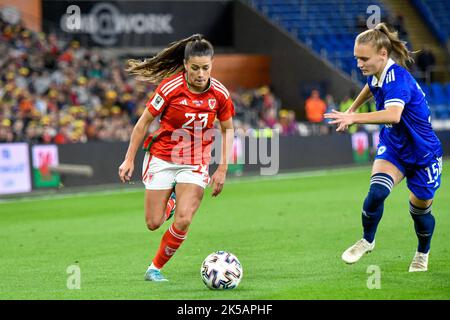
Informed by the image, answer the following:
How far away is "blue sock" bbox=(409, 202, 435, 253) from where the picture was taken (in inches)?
373

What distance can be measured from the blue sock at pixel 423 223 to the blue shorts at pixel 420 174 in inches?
9.2

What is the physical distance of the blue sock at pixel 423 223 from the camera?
9.48 m

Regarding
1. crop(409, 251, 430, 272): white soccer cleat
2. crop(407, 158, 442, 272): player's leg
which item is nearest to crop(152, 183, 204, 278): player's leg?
crop(407, 158, 442, 272): player's leg

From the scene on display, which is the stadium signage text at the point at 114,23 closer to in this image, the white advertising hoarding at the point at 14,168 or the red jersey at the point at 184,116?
the white advertising hoarding at the point at 14,168

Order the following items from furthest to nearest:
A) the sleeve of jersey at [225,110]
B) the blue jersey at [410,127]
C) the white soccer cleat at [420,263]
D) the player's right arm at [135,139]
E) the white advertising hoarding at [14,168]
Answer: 1. the white advertising hoarding at [14,168]
2. the white soccer cleat at [420,263]
3. the sleeve of jersey at [225,110]
4. the player's right arm at [135,139]
5. the blue jersey at [410,127]

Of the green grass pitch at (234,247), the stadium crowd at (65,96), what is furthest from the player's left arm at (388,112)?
the stadium crowd at (65,96)

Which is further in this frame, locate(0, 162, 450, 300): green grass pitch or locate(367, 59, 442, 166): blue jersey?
locate(367, 59, 442, 166): blue jersey

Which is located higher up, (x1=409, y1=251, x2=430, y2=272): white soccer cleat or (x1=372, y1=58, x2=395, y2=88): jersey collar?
(x1=372, y1=58, x2=395, y2=88): jersey collar

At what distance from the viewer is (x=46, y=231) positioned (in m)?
14.9

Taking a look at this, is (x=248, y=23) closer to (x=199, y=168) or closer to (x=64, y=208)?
(x=64, y=208)

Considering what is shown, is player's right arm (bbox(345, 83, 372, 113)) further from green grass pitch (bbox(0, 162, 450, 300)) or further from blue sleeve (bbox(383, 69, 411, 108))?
green grass pitch (bbox(0, 162, 450, 300))

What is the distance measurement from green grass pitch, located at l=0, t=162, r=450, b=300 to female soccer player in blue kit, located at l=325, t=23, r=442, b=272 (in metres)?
0.68

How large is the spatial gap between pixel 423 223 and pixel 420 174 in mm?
593
